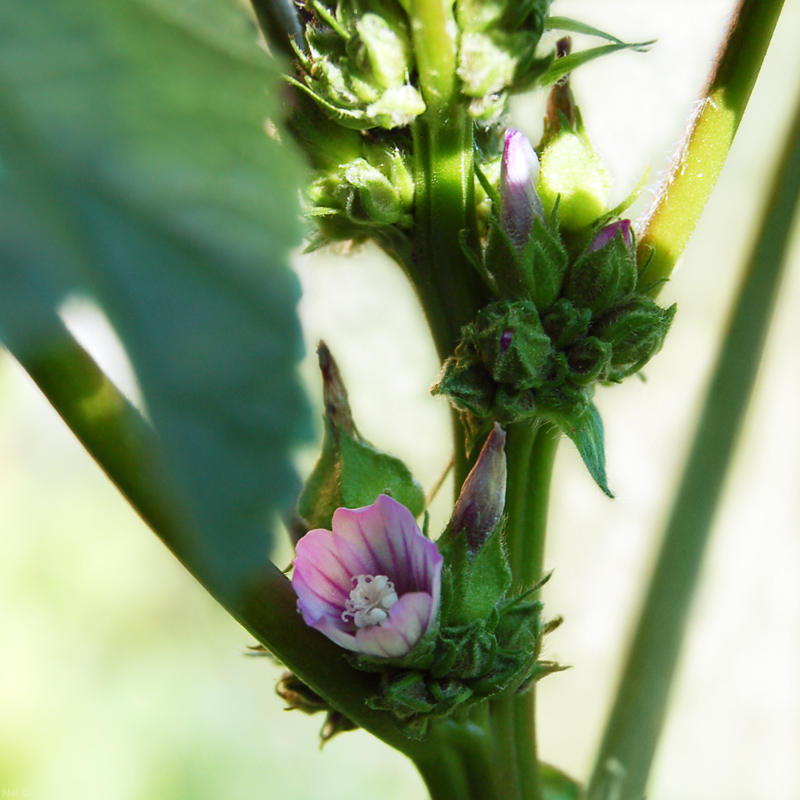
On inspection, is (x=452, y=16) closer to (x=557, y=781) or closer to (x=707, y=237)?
(x=557, y=781)

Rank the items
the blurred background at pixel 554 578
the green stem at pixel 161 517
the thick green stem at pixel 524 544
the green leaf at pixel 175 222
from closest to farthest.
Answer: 1. the green leaf at pixel 175 222
2. the green stem at pixel 161 517
3. the thick green stem at pixel 524 544
4. the blurred background at pixel 554 578

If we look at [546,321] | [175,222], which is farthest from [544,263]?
[175,222]

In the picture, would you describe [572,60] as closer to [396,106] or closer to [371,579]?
[396,106]

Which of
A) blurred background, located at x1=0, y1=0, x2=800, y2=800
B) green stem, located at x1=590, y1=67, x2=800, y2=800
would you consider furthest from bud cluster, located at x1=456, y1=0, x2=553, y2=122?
blurred background, located at x1=0, y1=0, x2=800, y2=800

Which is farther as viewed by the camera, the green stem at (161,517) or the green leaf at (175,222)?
the green stem at (161,517)

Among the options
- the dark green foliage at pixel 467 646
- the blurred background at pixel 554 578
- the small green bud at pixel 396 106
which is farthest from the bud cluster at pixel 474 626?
the blurred background at pixel 554 578

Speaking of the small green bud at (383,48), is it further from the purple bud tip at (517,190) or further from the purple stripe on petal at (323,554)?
the purple stripe on petal at (323,554)
